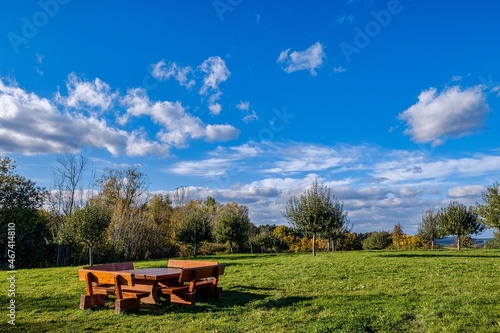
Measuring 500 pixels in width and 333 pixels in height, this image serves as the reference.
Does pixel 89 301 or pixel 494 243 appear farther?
pixel 494 243

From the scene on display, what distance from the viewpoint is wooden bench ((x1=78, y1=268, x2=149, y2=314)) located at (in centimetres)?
887

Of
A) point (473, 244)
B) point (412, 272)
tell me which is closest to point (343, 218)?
point (412, 272)

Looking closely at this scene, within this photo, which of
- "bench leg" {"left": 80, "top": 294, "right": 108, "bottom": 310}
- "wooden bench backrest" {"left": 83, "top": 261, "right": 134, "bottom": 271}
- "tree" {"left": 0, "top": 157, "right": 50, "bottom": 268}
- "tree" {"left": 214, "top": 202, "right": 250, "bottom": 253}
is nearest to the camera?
"bench leg" {"left": 80, "top": 294, "right": 108, "bottom": 310}

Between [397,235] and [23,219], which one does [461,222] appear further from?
[23,219]

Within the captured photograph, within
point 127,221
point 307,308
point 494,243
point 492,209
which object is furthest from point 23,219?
Answer: point 494,243

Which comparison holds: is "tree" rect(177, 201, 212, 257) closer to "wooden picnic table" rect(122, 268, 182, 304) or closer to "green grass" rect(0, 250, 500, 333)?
"green grass" rect(0, 250, 500, 333)

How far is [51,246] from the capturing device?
106 feet

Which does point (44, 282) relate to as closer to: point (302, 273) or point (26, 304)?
point (26, 304)

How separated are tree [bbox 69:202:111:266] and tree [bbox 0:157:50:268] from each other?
7816 mm

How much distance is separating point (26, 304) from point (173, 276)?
447 cm

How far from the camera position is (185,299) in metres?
9.27

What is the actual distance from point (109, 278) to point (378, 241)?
49951 millimetres

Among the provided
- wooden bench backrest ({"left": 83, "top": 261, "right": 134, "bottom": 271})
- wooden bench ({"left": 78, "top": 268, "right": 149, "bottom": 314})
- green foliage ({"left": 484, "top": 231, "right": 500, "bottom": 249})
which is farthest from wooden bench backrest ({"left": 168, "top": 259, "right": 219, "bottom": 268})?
green foliage ({"left": 484, "top": 231, "right": 500, "bottom": 249})

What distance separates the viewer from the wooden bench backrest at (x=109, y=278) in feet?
29.6
